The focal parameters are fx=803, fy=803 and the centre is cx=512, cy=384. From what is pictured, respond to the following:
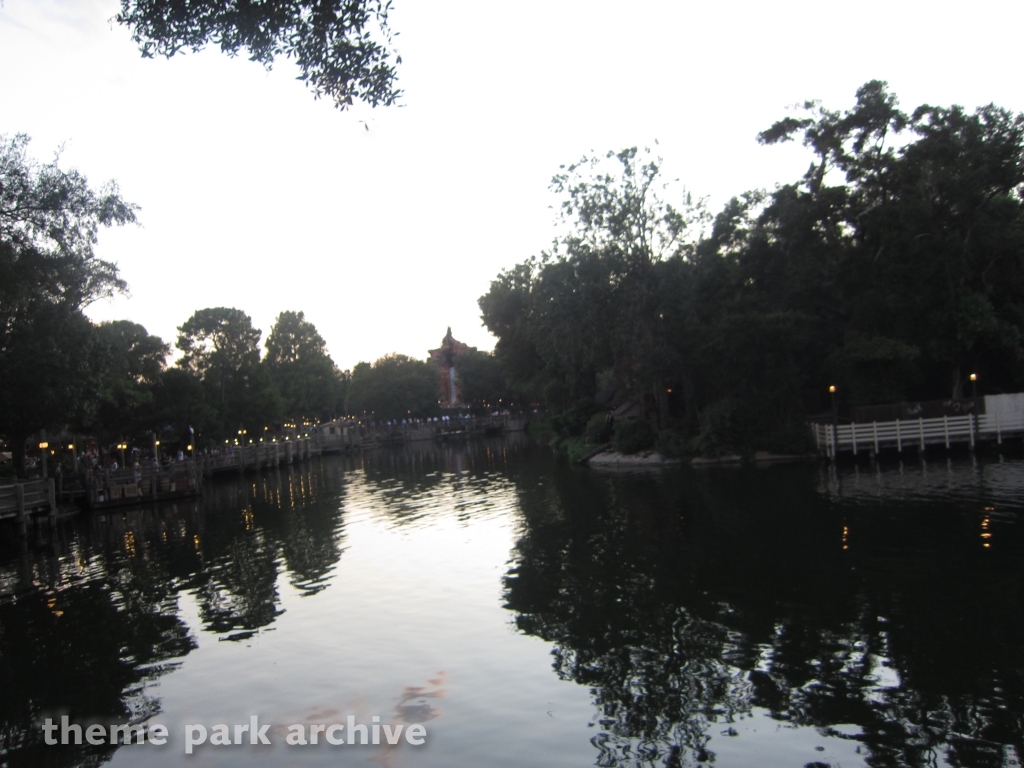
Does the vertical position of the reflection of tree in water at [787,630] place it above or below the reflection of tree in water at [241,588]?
above

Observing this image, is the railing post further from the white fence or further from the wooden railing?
the white fence

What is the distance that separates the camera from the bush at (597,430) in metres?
51.2

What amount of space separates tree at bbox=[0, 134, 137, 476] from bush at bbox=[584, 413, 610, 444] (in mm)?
29500

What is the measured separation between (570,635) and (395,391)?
9988cm

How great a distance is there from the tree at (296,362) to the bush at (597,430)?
150 ft

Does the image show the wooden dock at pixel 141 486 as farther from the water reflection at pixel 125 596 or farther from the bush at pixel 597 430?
the bush at pixel 597 430

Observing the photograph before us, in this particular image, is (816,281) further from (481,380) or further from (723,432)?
(481,380)

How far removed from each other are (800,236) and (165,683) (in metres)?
36.9

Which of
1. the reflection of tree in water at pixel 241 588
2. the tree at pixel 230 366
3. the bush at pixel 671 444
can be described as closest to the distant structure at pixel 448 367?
the tree at pixel 230 366

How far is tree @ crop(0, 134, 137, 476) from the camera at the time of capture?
82.2ft

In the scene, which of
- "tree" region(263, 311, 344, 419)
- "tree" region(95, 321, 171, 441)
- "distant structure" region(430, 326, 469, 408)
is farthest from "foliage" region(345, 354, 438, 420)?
"tree" region(95, 321, 171, 441)

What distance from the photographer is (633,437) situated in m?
44.6

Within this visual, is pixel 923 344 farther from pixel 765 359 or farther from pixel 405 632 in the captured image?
pixel 405 632

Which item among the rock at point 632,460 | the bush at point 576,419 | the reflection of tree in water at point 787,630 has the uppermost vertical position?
the bush at point 576,419
